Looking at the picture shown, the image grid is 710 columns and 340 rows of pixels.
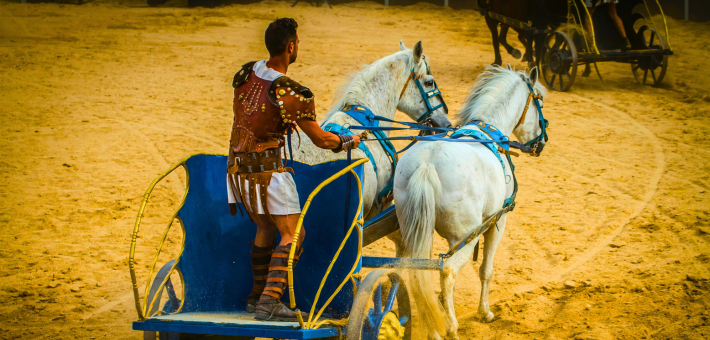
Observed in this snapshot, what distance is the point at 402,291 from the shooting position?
362cm

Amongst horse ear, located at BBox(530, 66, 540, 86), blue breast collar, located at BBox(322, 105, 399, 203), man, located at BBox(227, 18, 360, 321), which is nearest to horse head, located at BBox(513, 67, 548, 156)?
horse ear, located at BBox(530, 66, 540, 86)

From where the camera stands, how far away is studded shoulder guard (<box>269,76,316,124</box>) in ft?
9.46

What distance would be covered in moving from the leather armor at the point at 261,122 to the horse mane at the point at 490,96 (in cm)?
225

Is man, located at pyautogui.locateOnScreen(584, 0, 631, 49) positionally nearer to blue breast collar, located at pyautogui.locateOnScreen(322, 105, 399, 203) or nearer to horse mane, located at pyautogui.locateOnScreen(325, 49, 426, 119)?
horse mane, located at pyautogui.locateOnScreen(325, 49, 426, 119)

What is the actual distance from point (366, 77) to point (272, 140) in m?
1.99

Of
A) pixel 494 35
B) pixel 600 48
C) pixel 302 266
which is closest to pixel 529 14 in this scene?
pixel 494 35

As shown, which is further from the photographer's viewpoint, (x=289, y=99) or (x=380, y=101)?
(x=380, y=101)

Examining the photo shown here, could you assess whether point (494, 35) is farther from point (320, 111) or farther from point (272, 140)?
point (272, 140)

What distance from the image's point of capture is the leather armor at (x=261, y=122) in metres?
2.90

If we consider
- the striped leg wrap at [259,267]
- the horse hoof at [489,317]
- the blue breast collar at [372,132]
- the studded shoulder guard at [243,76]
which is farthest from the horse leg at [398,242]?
the studded shoulder guard at [243,76]

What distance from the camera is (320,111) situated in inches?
407

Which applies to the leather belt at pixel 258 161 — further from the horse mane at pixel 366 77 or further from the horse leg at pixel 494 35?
the horse leg at pixel 494 35

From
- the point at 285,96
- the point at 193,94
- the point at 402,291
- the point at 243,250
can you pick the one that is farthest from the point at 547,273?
the point at 193,94

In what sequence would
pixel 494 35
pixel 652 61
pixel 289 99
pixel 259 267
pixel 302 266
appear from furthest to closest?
pixel 494 35 → pixel 652 61 → pixel 302 266 → pixel 259 267 → pixel 289 99
